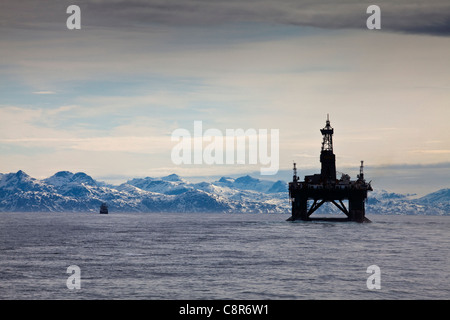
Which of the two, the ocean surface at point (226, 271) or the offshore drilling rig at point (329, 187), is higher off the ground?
the offshore drilling rig at point (329, 187)

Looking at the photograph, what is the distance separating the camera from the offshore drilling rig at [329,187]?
497ft

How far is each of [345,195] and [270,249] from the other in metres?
78.9

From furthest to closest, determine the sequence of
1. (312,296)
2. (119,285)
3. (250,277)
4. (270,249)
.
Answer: (270,249), (250,277), (119,285), (312,296)

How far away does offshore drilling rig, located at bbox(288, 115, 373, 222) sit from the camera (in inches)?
5965

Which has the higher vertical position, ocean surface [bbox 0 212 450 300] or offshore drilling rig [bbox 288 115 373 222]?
offshore drilling rig [bbox 288 115 373 222]

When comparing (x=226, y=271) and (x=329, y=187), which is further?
(x=329, y=187)

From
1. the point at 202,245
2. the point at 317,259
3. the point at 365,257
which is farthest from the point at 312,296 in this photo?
the point at 202,245

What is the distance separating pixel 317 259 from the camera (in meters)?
66.2

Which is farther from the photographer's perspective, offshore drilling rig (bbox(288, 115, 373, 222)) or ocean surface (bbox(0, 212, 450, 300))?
offshore drilling rig (bbox(288, 115, 373, 222))

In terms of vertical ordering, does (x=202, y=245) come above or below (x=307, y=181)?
below

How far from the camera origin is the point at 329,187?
5940 inches

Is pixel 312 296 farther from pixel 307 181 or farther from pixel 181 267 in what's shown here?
pixel 307 181

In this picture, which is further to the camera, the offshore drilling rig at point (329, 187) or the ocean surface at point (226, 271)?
the offshore drilling rig at point (329, 187)
